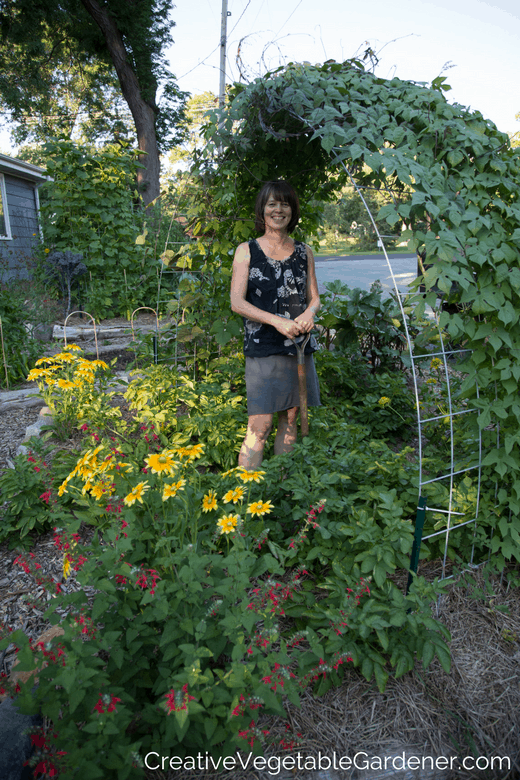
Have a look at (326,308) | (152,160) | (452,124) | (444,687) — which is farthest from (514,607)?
(152,160)

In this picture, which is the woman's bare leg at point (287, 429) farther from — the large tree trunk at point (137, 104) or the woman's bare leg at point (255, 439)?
the large tree trunk at point (137, 104)

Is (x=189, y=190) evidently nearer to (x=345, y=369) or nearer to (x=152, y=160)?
(x=345, y=369)

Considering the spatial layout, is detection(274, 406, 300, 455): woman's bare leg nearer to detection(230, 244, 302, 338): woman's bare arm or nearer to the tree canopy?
detection(230, 244, 302, 338): woman's bare arm

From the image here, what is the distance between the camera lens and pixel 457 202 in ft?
6.51

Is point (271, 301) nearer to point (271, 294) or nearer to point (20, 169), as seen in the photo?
point (271, 294)

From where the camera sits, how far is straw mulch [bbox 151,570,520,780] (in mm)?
1527

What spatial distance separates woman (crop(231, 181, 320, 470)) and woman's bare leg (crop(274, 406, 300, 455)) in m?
0.10

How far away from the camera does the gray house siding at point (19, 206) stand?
9234mm

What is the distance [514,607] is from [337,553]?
89cm

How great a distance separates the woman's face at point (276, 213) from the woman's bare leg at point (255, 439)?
1003 mm

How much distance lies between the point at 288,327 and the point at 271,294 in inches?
12.5

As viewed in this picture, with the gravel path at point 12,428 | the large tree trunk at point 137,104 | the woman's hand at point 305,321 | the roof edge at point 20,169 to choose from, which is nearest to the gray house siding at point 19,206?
the roof edge at point 20,169

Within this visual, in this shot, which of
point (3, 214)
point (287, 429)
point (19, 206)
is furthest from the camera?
point (19, 206)

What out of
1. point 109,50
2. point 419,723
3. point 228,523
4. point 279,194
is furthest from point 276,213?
point 109,50
